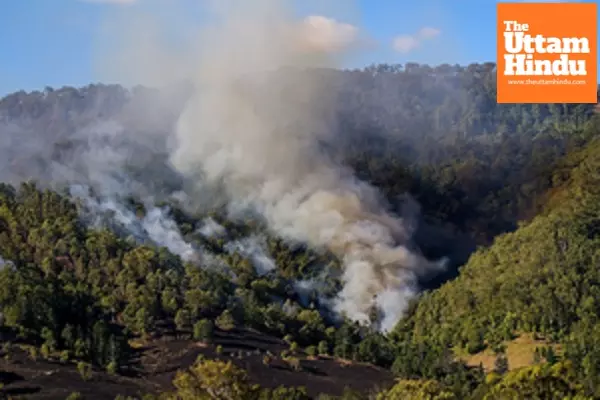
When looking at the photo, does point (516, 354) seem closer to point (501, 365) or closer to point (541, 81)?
point (501, 365)

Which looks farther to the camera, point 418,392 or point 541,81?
point 541,81

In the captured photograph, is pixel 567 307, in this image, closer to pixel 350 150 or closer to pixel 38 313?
pixel 38 313

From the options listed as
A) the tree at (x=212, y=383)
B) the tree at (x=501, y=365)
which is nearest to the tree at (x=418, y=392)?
the tree at (x=212, y=383)

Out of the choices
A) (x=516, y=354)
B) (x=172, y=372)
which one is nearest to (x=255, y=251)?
(x=516, y=354)

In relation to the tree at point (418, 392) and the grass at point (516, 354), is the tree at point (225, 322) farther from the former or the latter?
the tree at point (418, 392)

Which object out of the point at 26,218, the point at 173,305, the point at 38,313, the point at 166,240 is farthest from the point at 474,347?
the point at 26,218

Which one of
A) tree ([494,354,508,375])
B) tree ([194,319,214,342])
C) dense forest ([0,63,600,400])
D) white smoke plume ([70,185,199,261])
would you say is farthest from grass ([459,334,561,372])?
white smoke plume ([70,185,199,261])
